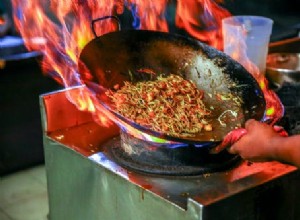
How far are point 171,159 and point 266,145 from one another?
1.40 feet

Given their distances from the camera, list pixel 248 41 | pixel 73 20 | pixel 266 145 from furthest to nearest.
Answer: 1. pixel 73 20
2. pixel 248 41
3. pixel 266 145

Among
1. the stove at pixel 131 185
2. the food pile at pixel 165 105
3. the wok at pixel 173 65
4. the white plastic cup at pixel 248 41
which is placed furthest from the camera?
the white plastic cup at pixel 248 41

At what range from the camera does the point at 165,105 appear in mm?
1862

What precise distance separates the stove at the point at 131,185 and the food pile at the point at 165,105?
179mm

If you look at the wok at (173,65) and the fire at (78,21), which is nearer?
the wok at (173,65)

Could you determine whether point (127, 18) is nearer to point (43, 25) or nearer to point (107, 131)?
point (43, 25)

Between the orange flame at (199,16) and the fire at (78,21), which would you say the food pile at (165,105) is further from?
the orange flame at (199,16)

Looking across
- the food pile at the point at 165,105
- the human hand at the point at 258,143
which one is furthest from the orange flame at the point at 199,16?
the human hand at the point at 258,143

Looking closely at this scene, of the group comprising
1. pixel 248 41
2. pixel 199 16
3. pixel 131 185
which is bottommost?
pixel 131 185

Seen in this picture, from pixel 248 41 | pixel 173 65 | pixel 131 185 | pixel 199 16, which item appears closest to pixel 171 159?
pixel 131 185

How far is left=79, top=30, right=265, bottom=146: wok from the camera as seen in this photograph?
1951 millimetres

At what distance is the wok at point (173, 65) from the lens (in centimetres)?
195

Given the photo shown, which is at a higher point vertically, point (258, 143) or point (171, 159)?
point (258, 143)

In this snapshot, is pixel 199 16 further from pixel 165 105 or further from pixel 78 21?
pixel 165 105
